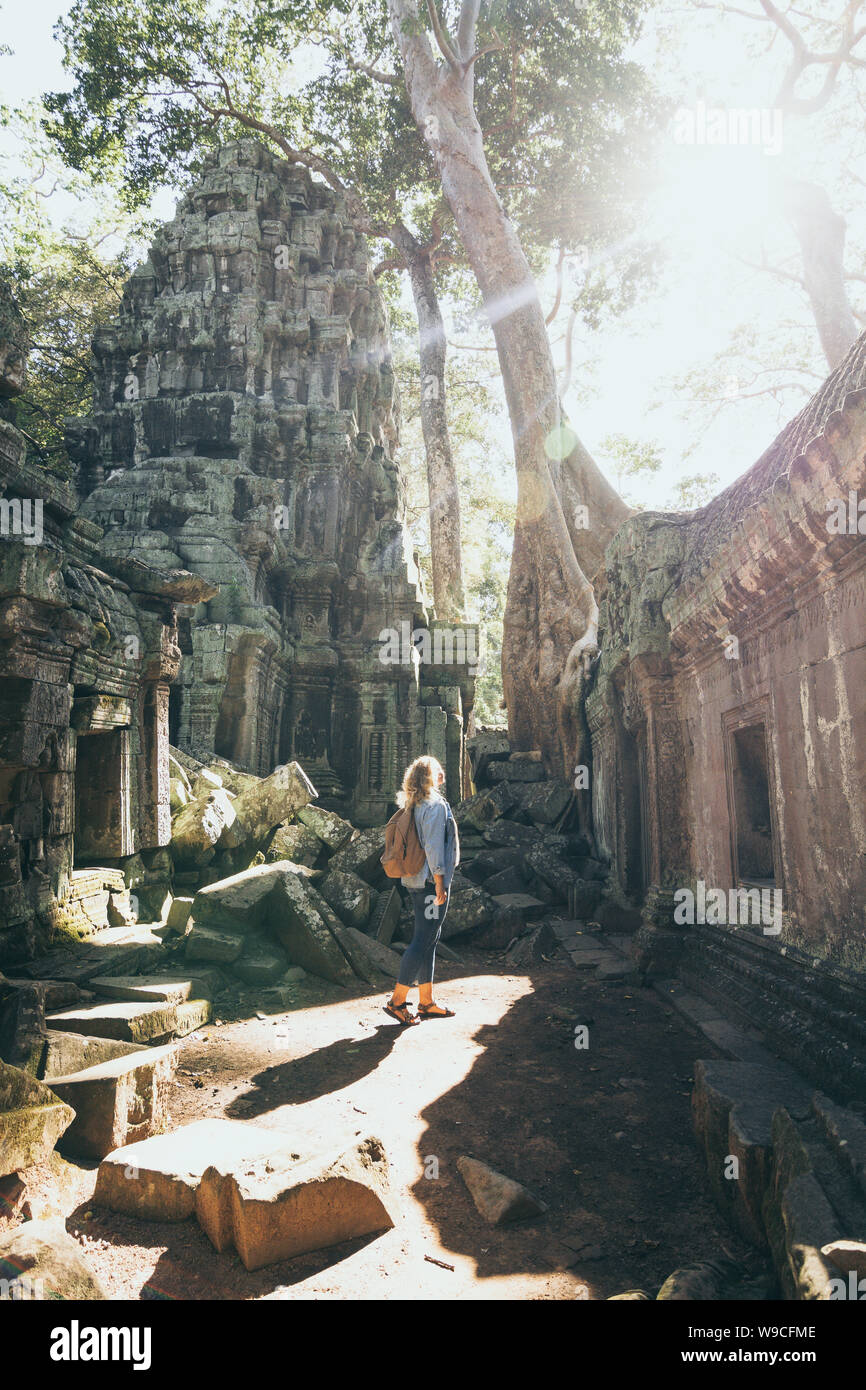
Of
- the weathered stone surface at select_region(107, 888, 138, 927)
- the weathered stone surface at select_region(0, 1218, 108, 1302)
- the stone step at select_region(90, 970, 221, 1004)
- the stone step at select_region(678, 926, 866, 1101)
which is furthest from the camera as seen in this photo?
the weathered stone surface at select_region(107, 888, 138, 927)

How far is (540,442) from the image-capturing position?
13.5 meters

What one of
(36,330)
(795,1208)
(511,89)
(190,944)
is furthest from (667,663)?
(36,330)

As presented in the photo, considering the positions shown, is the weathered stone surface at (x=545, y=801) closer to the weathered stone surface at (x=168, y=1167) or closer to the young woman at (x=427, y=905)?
the young woman at (x=427, y=905)

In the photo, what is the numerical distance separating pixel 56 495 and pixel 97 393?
12682 millimetres

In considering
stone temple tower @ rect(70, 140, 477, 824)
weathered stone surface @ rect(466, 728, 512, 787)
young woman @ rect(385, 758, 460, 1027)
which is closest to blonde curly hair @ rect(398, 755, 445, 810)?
young woman @ rect(385, 758, 460, 1027)

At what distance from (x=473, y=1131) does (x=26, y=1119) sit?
1698 millimetres

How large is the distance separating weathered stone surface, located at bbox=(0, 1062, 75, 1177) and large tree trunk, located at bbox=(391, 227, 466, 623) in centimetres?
1567

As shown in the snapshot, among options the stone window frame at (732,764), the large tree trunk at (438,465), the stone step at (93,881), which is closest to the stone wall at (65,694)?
the stone step at (93,881)

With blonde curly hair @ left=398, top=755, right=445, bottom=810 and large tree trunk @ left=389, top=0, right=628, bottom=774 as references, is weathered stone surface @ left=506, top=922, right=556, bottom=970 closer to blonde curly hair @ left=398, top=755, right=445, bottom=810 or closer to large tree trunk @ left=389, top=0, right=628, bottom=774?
blonde curly hair @ left=398, top=755, right=445, bottom=810

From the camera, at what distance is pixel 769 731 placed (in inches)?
156

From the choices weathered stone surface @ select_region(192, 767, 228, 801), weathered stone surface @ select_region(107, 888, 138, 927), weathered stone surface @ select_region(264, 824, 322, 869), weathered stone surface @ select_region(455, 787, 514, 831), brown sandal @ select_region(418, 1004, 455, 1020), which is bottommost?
brown sandal @ select_region(418, 1004, 455, 1020)

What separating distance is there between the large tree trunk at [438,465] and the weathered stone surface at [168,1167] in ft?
51.2

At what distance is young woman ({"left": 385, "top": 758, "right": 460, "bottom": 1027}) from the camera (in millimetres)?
4945

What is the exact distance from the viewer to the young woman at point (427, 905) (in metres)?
4.95
